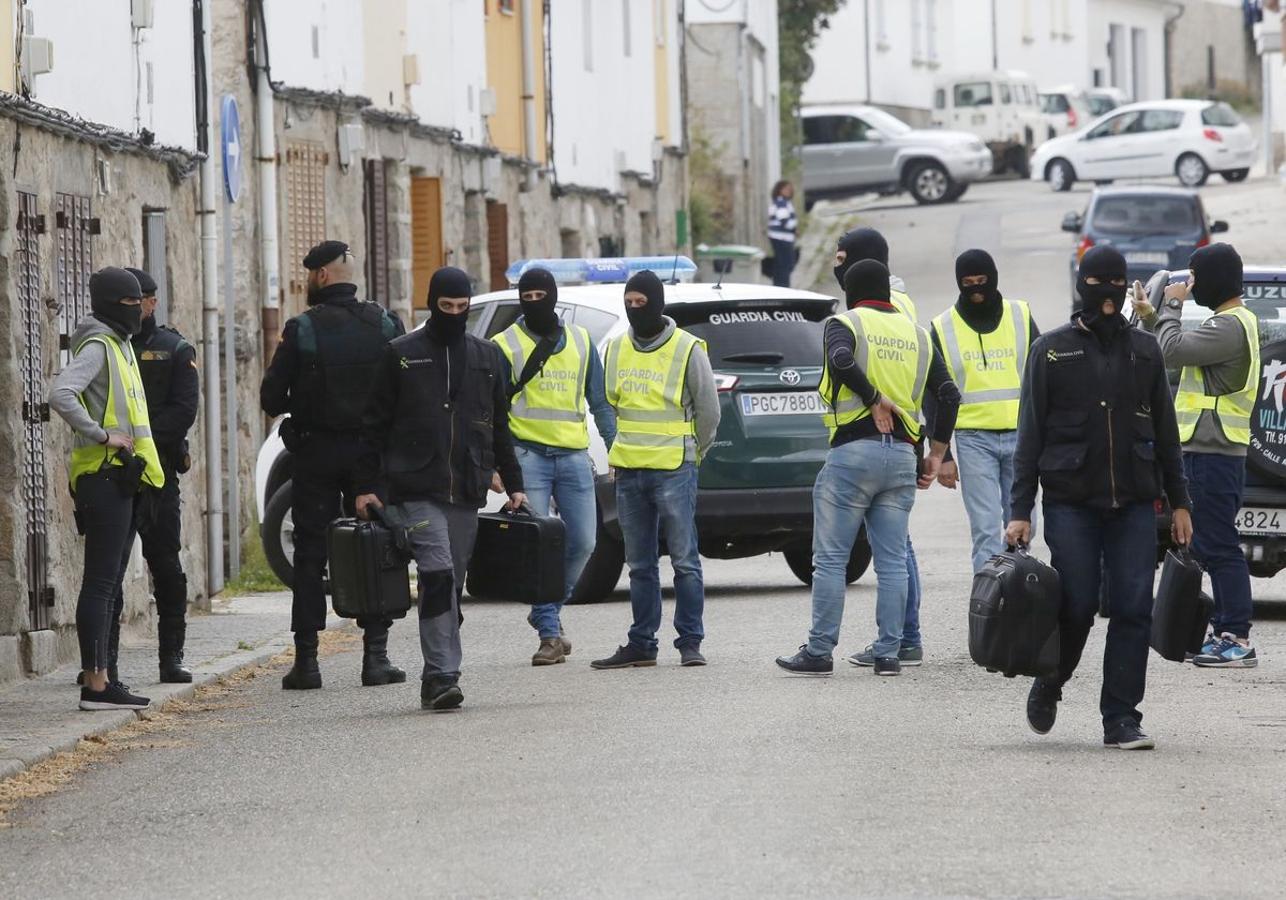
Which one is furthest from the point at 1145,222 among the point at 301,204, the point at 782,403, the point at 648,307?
the point at 648,307

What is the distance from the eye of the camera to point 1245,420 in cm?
1170

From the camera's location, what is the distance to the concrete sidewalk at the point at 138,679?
1026 centimetres

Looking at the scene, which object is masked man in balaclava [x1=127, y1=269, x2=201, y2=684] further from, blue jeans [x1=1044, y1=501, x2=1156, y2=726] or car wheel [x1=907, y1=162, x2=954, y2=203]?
car wheel [x1=907, y1=162, x2=954, y2=203]

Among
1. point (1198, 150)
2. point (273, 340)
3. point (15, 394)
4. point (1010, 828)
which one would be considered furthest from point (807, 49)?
point (1010, 828)

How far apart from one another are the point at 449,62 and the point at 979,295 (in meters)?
15.1

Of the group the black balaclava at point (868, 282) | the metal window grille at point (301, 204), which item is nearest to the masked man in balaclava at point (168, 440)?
the black balaclava at point (868, 282)

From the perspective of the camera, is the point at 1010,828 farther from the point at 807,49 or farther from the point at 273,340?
the point at 807,49

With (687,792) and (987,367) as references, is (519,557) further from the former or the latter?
(687,792)

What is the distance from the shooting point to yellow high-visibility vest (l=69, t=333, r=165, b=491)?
1109 centimetres

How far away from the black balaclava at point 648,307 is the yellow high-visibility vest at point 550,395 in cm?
44

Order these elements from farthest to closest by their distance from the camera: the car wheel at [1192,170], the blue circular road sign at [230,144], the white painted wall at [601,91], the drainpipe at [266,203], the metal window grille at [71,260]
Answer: the car wheel at [1192,170], the white painted wall at [601,91], the drainpipe at [266,203], the blue circular road sign at [230,144], the metal window grille at [71,260]

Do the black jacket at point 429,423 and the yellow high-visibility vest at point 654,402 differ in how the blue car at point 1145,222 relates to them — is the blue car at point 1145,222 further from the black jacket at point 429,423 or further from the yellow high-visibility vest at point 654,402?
the black jacket at point 429,423

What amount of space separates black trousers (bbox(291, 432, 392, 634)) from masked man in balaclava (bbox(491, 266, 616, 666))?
888mm

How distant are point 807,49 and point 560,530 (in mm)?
45740
